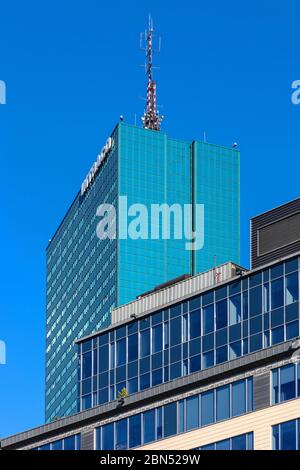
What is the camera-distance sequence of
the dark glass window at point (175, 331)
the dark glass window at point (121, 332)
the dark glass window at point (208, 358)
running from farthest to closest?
1. the dark glass window at point (121, 332)
2. the dark glass window at point (175, 331)
3. the dark glass window at point (208, 358)

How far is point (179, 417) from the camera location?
9588 centimetres

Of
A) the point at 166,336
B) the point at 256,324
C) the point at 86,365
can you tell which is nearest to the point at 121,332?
the point at 166,336

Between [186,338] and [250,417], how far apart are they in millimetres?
22904

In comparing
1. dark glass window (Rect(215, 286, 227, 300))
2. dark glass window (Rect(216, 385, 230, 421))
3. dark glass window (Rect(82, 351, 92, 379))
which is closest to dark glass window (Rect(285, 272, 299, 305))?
dark glass window (Rect(215, 286, 227, 300))

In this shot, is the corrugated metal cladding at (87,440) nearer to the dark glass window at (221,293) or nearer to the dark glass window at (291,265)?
the dark glass window at (221,293)

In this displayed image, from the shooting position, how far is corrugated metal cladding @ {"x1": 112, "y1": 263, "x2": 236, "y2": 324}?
11350 cm

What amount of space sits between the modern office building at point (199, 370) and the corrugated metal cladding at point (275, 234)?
0.17 meters

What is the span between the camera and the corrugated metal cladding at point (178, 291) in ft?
372

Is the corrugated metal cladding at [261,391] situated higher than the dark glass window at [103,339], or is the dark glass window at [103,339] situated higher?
the dark glass window at [103,339]

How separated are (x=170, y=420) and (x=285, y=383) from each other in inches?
388

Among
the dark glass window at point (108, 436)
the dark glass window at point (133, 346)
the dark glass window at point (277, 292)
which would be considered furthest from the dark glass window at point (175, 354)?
the dark glass window at point (108, 436)

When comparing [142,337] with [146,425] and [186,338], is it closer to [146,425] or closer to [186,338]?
[186,338]

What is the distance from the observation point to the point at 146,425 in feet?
322
